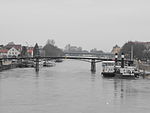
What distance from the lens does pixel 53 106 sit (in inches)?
1231

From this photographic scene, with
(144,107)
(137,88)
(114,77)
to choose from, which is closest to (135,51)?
(114,77)

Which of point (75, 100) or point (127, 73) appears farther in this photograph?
point (127, 73)

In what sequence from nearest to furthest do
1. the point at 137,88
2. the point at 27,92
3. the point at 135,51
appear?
the point at 27,92 < the point at 137,88 < the point at 135,51

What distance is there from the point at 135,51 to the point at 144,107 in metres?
75.6

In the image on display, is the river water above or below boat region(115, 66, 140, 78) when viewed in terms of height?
below

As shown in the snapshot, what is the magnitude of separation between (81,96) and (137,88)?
10238 mm

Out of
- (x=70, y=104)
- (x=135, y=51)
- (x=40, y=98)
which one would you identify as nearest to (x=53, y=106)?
(x=70, y=104)

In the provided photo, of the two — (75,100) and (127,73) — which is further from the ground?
(127,73)

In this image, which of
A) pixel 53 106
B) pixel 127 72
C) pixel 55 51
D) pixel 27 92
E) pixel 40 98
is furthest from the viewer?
pixel 55 51

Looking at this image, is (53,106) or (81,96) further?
(81,96)

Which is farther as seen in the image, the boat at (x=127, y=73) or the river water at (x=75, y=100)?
the boat at (x=127, y=73)

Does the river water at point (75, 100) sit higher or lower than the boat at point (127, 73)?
lower

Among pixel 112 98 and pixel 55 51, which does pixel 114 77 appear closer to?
pixel 112 98

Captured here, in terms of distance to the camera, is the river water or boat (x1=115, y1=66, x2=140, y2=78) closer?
the river water
